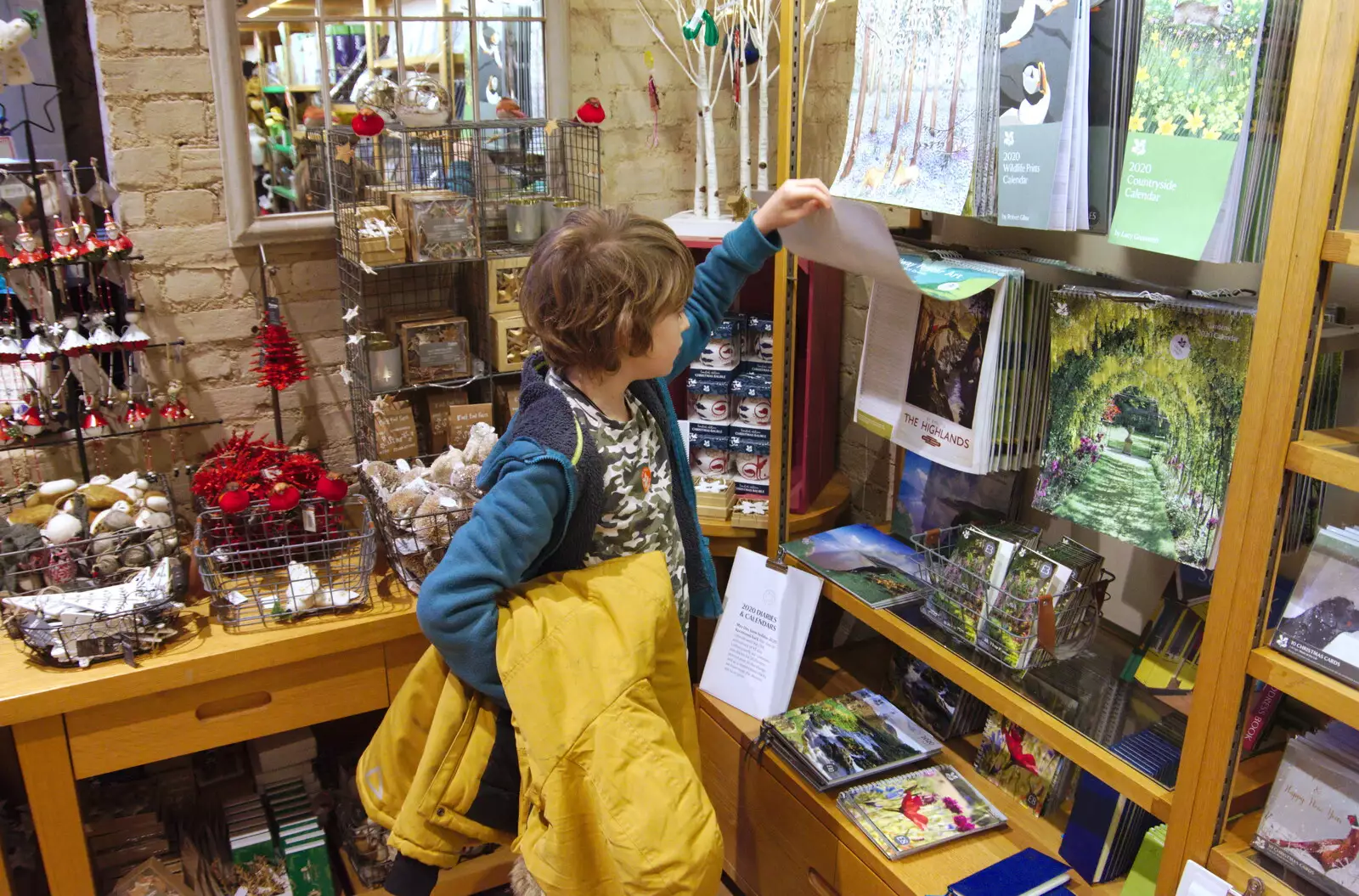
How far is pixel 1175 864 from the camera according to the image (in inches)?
51.8

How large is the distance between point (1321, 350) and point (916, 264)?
0.60 m

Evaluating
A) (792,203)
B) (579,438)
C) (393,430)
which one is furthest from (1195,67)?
(393,430)

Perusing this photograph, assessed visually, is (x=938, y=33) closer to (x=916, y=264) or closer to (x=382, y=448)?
(x=916, y=264)

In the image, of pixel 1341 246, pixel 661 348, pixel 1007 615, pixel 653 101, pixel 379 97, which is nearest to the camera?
pixel 1341 246

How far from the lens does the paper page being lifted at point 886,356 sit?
1756 millimetres

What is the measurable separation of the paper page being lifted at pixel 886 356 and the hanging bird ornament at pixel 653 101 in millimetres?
962

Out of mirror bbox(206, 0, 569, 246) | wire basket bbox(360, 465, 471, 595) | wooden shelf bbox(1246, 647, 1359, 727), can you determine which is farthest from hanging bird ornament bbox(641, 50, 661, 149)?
wooden shelf bbox(1246, 647, 1359, 727)

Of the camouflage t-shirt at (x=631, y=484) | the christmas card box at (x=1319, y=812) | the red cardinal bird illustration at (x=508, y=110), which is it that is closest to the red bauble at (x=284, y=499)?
the camouflage t-shirt at (x=631, y=484)

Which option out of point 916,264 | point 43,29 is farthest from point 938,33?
point 43,29

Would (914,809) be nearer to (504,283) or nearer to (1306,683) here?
(1306,683)

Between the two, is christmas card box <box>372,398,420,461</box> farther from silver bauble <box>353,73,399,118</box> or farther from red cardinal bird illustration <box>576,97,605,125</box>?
red cardinal bird illustration <box>576,97,605,125</box>

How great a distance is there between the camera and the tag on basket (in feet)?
4.98

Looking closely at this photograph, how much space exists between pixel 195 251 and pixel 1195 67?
6.02ft

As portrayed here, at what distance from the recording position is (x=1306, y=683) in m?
1.13
